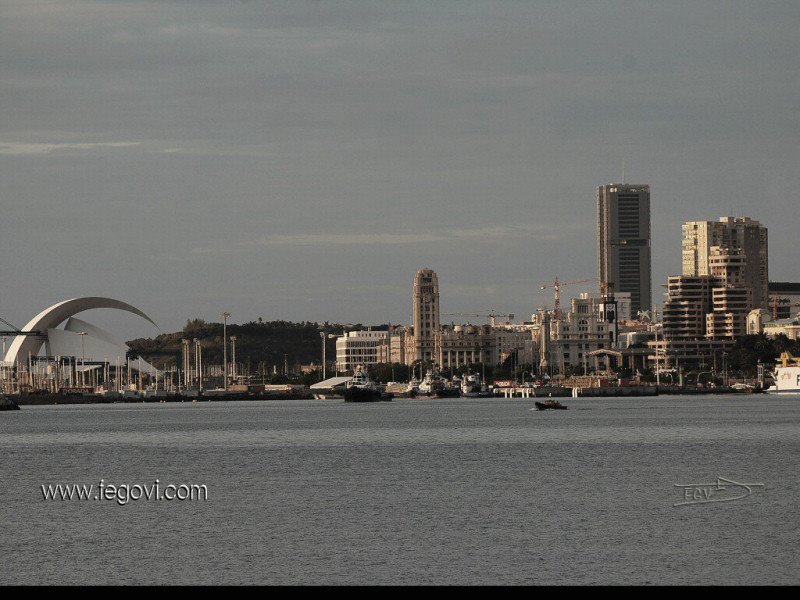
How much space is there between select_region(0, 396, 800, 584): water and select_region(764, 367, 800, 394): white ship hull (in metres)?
105

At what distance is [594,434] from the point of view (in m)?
70.6

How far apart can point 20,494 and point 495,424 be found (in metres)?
51.4

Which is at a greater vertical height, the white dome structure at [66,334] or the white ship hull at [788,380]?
the white dome structure at [66,334]

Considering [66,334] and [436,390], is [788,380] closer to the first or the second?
[436,390]

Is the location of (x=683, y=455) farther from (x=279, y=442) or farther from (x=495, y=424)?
(x=495, y=424)

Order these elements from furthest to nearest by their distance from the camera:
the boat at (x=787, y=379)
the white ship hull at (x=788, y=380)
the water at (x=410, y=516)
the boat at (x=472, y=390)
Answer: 1. the boat at (x=472, y=390)
2. the boat at (x=787, y=379)
3. the white ship hull at (x=788, y=380)
4. the water at (x=410, y=516)

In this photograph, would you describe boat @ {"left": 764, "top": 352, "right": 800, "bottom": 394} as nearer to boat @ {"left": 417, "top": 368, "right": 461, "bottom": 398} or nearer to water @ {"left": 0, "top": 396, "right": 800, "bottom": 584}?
boat @ {"left": 417, "top": 368, "right": 461, "bottom": 398}

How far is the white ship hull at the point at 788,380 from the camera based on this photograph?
163 metres

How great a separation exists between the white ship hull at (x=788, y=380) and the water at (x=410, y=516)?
105 metres

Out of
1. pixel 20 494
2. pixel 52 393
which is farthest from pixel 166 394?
pixel 20 494
